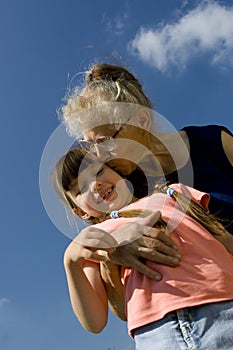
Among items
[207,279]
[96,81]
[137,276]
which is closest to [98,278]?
[137,276]

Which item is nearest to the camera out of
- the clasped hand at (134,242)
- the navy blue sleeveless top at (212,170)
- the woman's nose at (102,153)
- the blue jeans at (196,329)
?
the blue jeans at (196,329)

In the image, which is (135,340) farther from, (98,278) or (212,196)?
(212,196)

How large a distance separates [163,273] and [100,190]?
0.58 metres

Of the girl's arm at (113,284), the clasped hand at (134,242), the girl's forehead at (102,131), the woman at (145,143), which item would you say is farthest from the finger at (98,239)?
the girl's forehead at (102,131)

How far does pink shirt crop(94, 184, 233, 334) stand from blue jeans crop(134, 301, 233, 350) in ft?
0.08

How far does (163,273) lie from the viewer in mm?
1870

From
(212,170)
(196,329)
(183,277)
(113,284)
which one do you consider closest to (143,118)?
(212,170)

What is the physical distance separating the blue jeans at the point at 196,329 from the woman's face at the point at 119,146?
832mm

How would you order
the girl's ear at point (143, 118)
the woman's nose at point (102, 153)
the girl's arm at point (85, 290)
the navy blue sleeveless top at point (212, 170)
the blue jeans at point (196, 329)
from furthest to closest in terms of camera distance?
the girl's ear at point (143, 118), the woman's nose at point (102, 153), the navy blue sleeveless top at point (212, 170), the girl's arm at point (85, 290), the blue jeans at point (196, 329)

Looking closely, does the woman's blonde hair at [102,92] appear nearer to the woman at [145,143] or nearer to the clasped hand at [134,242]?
the woman at [145,143]

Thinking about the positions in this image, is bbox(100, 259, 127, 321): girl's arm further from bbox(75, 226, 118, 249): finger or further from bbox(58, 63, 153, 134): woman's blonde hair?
bbox(58, 63, 153, 134): woman's blonde hair

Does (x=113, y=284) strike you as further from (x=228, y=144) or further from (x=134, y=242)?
(x=228, y=144)

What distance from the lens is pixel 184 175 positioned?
2.37 meters

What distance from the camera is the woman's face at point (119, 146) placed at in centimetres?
236
